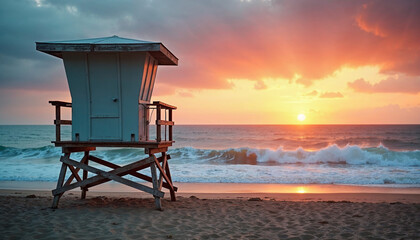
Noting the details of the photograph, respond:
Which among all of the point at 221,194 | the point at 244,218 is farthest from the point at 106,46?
the point at 221,194

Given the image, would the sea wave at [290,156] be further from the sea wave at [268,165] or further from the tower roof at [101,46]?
the tower roof at [101,46]

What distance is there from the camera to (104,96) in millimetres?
7793

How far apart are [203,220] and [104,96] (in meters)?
3.64

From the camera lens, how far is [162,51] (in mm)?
7613

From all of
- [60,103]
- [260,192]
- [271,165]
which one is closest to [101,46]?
[60,103]

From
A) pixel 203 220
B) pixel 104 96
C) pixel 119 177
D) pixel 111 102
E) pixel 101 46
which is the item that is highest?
pixel 101 46

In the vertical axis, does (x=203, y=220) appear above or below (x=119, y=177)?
below

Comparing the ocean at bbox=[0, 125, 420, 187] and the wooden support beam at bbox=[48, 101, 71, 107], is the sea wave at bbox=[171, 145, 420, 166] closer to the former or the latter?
the ocean at bbox=[0, 125, 420, 187]

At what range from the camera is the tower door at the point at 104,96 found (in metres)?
7.74

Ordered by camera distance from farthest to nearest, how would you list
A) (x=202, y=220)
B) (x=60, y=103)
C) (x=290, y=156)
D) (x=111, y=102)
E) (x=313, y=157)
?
(x=290, y=156)
(x=313, y=157)
(x=60, y=103)
(x=111, y=102)
(x=202, y=220)

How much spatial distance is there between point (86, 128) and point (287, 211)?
521 centimetres

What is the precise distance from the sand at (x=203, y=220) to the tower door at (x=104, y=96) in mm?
1901

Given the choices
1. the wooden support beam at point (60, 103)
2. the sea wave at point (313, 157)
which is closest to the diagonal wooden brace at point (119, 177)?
the wooden support beam at point (60, 103)

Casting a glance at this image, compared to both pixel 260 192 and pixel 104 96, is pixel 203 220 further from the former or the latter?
pixel 260 192
